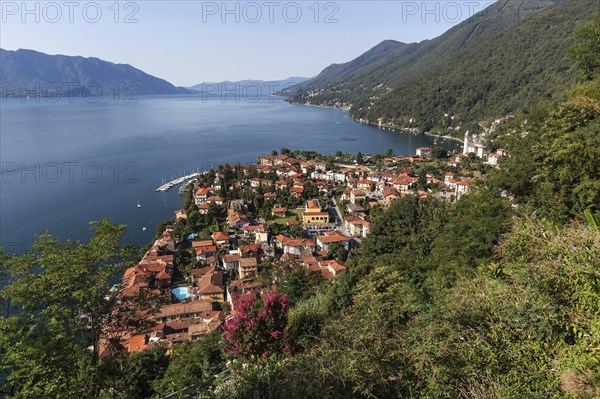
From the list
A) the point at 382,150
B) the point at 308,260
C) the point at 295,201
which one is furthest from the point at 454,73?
the point at 308,260

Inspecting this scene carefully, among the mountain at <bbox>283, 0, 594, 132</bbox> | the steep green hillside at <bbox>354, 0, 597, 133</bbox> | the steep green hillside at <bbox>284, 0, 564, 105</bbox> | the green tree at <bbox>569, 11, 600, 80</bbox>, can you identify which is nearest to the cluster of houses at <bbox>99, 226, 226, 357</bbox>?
the green tree at <bbox>569, 11, 600, 80</bbox>

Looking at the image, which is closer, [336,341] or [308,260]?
[336,341]

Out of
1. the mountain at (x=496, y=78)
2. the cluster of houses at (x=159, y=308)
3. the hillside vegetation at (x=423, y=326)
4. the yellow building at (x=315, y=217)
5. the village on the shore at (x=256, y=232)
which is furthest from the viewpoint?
the mountain at (x=496, y=78)

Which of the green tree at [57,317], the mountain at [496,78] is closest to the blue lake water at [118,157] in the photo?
the mountain at [496,78]

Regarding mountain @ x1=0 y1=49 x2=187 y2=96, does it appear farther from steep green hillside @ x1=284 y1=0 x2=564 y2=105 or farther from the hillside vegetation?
the hillside vegetation

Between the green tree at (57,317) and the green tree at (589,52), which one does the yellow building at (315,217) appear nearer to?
the green tree at (589,52)

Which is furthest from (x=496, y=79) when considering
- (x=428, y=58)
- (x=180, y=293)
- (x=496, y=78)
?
(x=180, y=293)

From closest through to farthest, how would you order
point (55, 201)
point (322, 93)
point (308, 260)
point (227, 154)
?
point (308, 260) < point (55, 201) < point (227, 154) < point (322, 93)

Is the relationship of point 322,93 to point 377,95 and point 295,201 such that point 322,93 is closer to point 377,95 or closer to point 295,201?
point 377,95
